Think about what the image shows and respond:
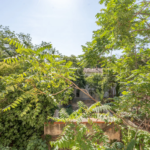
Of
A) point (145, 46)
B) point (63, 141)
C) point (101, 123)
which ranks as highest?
point (145, 46)

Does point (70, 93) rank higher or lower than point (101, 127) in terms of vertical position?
higher

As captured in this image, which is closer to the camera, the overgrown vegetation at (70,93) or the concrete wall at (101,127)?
the overgrown vegetation at (70,93)

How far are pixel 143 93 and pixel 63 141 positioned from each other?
5.94ft

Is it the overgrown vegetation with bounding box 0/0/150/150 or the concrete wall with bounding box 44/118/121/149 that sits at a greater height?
the overgrown vegetation with bounding box 0/0/150/150

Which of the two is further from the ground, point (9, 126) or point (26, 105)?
point (26, 105)

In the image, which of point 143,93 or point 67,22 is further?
point 67,22

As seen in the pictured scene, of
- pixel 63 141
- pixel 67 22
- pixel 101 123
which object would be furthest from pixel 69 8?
pixel 101 123

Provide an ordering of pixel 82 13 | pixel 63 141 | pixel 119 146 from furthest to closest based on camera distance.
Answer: pixel 82 13, pixel 119 146, pixel 63 141

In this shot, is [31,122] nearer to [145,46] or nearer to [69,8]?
[69,8]

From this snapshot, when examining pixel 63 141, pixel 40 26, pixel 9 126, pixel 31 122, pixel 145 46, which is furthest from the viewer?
pixel 145 46

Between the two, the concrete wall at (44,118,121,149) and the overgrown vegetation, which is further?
the concrete wall at (44,118,121,149)

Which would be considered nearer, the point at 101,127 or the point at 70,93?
the point at 101,127

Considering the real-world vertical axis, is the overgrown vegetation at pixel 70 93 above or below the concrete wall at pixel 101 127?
above

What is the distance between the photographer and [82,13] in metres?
3.07
